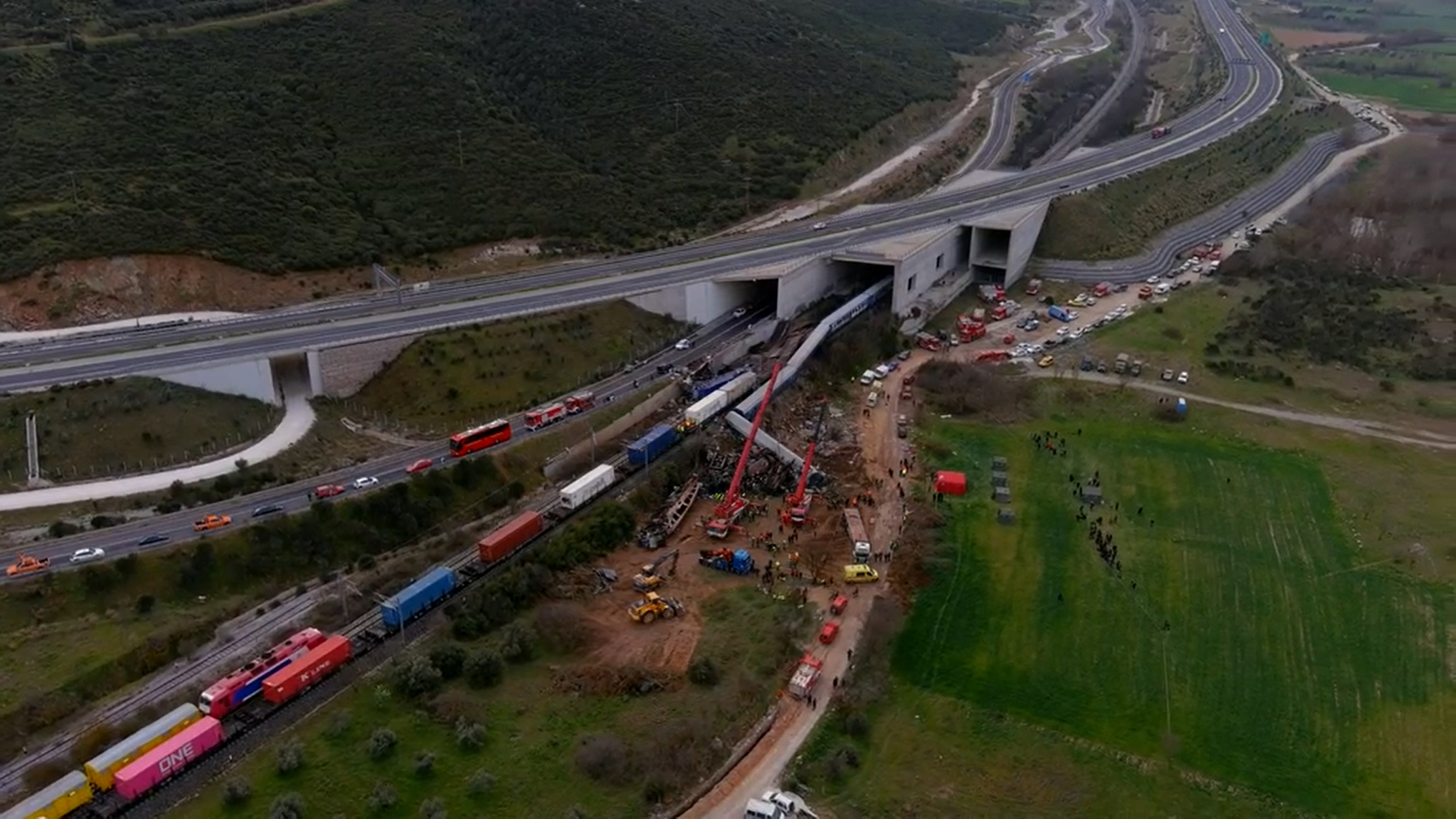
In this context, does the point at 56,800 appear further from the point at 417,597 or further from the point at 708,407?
the point at 708,407

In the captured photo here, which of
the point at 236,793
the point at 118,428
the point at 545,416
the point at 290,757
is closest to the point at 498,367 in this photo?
the point at 545,416

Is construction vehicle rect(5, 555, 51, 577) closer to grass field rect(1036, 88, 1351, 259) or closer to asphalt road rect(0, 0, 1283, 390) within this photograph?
asphalt road rect(0, 0, 1283, 390)

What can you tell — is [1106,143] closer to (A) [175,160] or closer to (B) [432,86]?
(B) [432,86]

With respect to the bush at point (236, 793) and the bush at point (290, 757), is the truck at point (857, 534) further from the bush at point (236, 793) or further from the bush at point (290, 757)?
the bush at point (236, 793)

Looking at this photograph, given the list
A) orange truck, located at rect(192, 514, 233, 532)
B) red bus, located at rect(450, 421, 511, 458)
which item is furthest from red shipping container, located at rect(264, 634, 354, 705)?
→ red bus, located at rect(450, 421, 511, 458)

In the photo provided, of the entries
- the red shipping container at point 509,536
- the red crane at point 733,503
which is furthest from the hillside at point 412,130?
the red shipping container at point 509,536

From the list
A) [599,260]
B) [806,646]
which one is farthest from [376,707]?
[599,260]

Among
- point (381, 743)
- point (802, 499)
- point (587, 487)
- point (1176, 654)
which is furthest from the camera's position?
point (802, 499)
